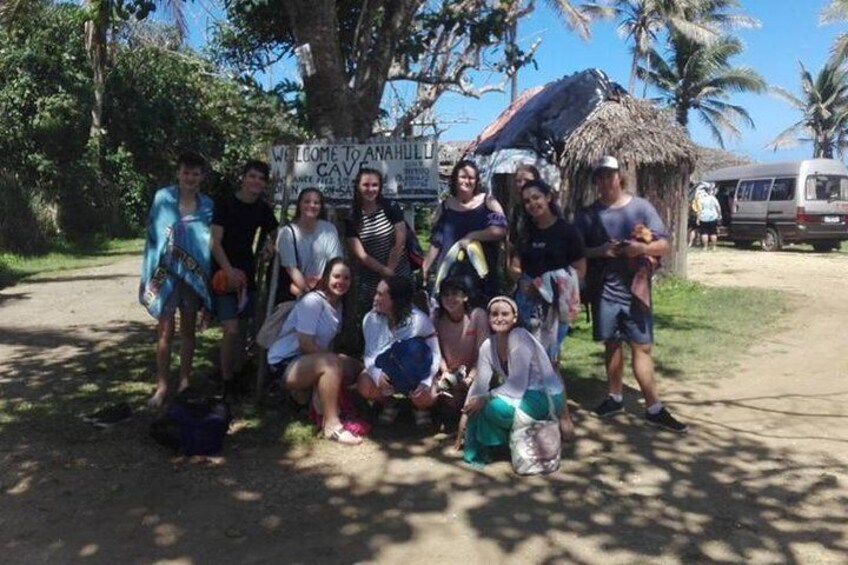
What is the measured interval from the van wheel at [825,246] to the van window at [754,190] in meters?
1.71

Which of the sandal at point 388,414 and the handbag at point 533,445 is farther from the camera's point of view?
the sandal at point 388,414

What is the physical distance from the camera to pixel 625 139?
1167cm

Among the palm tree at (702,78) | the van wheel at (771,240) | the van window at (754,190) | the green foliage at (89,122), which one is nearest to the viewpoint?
the green foliage at (89,122)

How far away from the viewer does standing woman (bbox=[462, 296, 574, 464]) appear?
473cm

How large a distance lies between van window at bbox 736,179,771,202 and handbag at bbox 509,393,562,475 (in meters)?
18.4

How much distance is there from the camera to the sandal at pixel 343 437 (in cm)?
504

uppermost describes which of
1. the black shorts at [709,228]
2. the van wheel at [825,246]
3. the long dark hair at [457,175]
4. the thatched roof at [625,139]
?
the thatched roof at [625,139]

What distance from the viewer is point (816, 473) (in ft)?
15.3

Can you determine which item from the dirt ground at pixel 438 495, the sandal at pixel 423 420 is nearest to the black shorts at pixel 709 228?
the dirt ground at pixel 438 495

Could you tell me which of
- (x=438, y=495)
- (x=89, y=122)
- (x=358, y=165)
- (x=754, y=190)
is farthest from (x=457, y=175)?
(x=754, y=190)

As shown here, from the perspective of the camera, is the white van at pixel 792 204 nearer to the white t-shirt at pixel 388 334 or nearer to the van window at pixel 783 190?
the van window at pixel 783 190

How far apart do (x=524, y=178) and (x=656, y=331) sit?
3.89 metres

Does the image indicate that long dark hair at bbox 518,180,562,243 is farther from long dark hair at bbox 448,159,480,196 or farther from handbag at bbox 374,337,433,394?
handbag at bbox 374,337,433,394

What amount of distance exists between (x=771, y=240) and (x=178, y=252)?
18.8 metres
